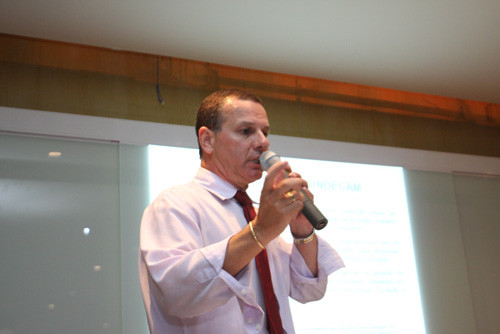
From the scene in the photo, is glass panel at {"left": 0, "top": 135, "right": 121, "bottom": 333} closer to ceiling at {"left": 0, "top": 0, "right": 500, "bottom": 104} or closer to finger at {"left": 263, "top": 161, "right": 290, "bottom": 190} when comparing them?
ceiling at {"left": 0, "top": 0, "right": 500, "bottom": 104}

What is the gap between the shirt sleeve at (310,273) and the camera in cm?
161

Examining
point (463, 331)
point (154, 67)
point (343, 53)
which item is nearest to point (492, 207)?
point (463, 331)

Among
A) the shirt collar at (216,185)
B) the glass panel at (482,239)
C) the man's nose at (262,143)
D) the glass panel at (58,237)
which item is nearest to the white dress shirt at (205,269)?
the shirt collar at (216,185)

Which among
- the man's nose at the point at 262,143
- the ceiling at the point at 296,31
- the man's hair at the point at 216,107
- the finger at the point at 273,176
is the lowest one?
the finger at the point at 273,176

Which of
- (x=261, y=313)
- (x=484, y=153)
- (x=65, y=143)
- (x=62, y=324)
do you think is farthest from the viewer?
(x=484, y=153)

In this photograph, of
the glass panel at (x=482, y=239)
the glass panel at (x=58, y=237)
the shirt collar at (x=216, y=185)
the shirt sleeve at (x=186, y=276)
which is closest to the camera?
the shirt sleeve at (x=186, y=276)

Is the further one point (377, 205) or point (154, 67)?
point (377, 205)

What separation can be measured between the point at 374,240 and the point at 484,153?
5.13 ft

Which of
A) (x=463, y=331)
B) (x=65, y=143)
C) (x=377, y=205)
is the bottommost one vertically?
(x=463, y=331)

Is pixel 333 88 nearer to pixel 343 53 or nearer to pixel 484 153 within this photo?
pixel 343 53

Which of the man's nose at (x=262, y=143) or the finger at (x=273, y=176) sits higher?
the man's nose at (x=262, y=143)

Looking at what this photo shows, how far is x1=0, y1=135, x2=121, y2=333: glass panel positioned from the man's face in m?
1.72

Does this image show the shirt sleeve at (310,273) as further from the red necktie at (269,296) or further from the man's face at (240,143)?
the man's face at (240,143)

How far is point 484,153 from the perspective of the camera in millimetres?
4832
